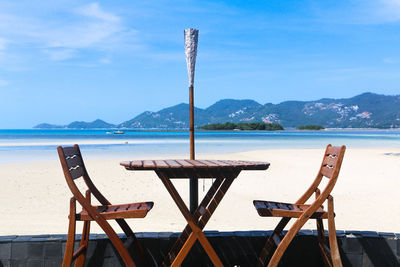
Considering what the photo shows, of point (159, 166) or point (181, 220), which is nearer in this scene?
point (159, 166)

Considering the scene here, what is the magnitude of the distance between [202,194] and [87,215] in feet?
15.5

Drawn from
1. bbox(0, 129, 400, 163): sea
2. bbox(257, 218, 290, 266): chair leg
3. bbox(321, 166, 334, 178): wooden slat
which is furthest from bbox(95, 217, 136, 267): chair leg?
bbox(0, 129, 400, 163): sea

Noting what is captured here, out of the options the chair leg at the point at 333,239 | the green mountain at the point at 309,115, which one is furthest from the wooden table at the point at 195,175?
the green mountain at the point at 309,115

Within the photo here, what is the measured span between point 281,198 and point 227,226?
2344 millimetres

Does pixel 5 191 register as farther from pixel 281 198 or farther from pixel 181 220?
pixel 281 198

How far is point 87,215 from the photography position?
2555 mm

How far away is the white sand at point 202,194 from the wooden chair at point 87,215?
2035 millimetres

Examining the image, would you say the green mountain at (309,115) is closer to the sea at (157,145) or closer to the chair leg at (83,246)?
the sea at (157,145)

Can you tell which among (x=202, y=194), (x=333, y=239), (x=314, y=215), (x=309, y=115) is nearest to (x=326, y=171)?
(x=314, y=215)

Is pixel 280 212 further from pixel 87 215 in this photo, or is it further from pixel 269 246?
pixel 87 215

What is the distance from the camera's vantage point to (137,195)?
755cm

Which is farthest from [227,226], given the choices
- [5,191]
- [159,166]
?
[5,191]

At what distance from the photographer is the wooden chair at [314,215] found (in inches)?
102

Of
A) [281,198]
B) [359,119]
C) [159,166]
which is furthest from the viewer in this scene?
[359,119]
